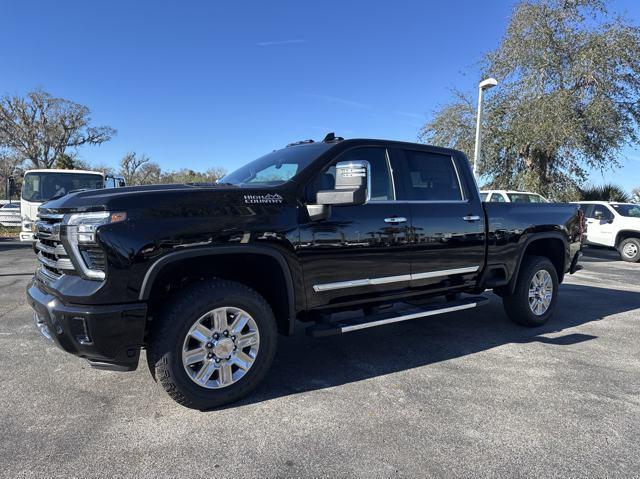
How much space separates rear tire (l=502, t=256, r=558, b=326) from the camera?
534cm

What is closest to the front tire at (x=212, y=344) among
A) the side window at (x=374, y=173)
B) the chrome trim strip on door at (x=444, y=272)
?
the side window at (x=374, y=173)

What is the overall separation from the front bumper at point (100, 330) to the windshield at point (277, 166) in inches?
59.2

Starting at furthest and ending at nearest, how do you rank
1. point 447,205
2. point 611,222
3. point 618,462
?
1. point 611,222
2. point 447,205
3. point 618,462

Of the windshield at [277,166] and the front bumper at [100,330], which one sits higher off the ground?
the windshield at [277,166]

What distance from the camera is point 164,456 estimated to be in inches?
105

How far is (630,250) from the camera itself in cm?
1336

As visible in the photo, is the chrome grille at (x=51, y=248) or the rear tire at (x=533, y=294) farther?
the rear tire at (x=533, y=294)

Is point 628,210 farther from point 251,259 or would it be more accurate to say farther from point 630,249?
point 251,259

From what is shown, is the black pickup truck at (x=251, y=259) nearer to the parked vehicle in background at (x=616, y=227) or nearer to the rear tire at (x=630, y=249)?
the parked vehicle in background at (x=616, y=227)

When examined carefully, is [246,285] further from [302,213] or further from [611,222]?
[611,222]

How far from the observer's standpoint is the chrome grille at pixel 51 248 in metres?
3.00

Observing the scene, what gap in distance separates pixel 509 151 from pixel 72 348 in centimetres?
2103

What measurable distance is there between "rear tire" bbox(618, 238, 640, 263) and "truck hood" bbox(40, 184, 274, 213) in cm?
1386

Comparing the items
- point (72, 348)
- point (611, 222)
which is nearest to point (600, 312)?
point (72, 348)
